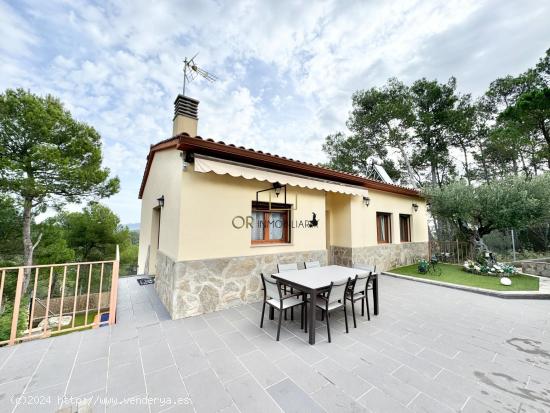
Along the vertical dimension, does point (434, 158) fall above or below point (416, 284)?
above

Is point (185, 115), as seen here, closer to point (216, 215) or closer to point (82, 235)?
point (216, 215)

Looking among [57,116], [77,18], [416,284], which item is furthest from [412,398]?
[57,116]

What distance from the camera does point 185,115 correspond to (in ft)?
30.1

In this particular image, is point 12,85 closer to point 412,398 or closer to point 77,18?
point 77,18

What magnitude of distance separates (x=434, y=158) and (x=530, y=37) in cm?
1045

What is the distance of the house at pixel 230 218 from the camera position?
670cm

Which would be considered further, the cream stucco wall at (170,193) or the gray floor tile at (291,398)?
the cream stucco wall at (170,193)

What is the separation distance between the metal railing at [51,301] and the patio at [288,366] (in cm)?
51

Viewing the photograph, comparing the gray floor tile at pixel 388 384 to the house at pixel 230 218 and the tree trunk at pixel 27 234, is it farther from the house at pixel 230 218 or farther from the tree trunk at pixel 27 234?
the tree trunk at pixel 27 234

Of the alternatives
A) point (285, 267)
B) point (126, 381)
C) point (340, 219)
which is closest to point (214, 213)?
point (285, 267)

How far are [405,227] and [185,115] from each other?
15925 mm

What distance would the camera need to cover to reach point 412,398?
3.41 meters

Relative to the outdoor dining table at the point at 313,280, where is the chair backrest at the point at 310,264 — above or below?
above

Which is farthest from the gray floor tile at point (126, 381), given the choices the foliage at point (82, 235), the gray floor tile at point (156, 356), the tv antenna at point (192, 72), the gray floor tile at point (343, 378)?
the foliage at point (82, 235)
